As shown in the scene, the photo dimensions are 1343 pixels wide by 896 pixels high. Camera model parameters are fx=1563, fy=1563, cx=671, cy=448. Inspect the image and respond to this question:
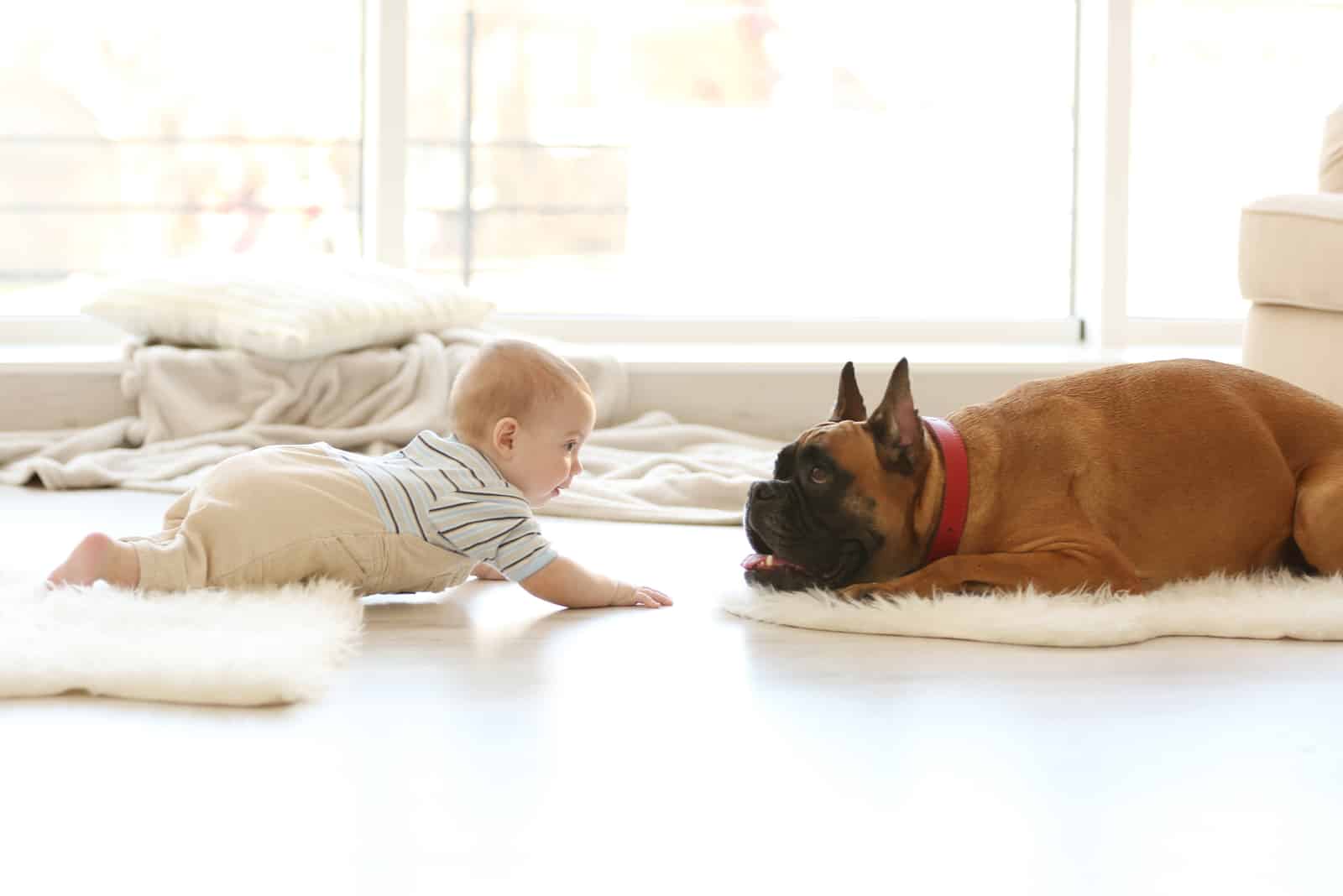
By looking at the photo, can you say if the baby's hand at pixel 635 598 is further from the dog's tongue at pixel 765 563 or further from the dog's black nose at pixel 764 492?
the dog's black nose at pixel 764 492

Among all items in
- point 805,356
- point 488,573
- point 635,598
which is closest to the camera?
point 635,598

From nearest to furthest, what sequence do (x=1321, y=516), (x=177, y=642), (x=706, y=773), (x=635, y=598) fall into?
(x=706, y=773), (x=177, y=642), (x=1321, y=516), (x=635, y=598)

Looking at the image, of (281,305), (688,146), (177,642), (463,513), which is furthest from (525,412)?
(688,146)

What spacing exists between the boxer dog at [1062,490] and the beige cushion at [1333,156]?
1448 millimetres

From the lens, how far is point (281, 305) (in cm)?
336

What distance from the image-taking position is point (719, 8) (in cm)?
446

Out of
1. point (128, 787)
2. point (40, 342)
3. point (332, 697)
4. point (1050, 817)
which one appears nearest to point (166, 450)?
point (40, 342)

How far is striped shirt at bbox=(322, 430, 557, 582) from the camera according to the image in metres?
1.92

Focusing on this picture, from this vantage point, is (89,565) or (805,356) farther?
(805,356)

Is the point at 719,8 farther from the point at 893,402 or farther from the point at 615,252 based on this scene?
the point at 893,402

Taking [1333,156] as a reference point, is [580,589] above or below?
below

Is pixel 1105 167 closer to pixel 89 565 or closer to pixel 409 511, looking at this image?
pixel 409 511

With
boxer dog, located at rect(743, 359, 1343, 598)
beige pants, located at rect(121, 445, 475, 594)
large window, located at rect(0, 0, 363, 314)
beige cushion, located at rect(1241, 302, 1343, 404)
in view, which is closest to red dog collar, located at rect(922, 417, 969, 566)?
boxer dog, located at rect(743, 359, 1343, 598)

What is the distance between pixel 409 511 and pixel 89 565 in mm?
375
